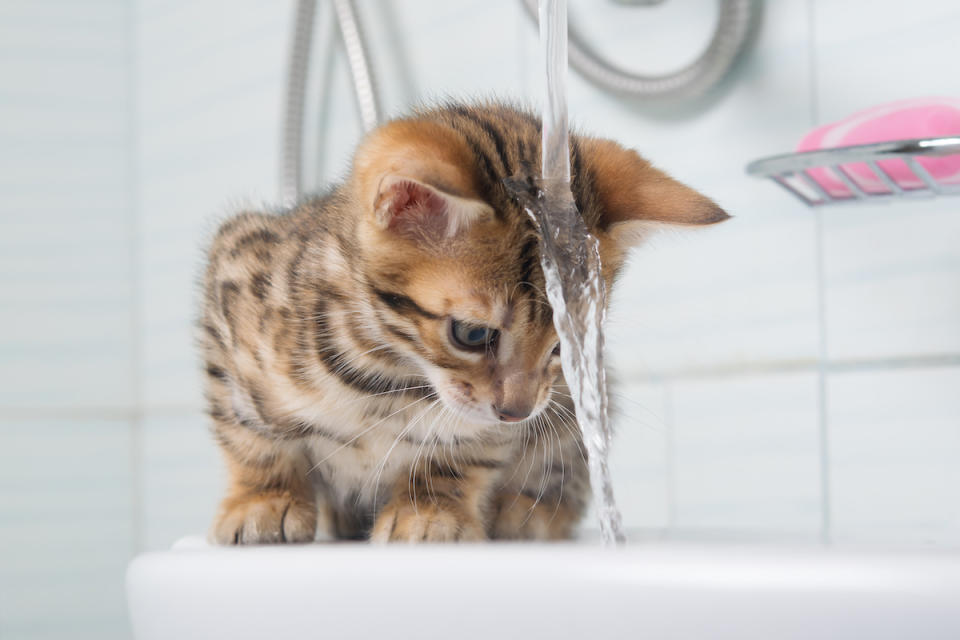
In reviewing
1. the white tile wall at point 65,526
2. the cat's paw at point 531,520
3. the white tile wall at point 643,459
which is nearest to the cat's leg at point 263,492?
the cat's paw at point 531,520

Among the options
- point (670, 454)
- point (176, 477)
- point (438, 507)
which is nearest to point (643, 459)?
point (670, 454)

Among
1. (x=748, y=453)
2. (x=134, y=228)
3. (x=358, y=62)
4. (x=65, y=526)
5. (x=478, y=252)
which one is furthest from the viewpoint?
(x=134, y=228)

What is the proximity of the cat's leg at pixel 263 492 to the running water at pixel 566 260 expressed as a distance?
0.28 m

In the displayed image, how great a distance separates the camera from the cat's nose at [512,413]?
0.79 meters

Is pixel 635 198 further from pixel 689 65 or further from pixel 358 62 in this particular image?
pixel 358 62

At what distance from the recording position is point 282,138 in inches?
54.3

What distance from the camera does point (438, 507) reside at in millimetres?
866

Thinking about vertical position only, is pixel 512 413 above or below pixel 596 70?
below

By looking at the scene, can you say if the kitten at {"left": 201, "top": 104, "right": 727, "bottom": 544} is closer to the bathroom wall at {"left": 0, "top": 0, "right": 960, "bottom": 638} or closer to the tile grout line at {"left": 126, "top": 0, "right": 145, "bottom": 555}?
the bathroom wall at {"left": 0, "top": 0, "right": 960, "bottom": 638}

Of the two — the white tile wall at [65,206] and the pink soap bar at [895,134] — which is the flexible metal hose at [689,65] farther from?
the white tile wall at [65,206]

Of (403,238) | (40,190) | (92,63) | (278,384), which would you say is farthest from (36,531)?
(403,238)

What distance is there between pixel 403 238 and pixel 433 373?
0.37 ft

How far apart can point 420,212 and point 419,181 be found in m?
0.12

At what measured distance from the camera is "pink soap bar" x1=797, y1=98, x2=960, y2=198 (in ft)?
2.56
